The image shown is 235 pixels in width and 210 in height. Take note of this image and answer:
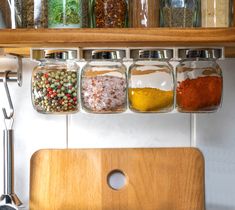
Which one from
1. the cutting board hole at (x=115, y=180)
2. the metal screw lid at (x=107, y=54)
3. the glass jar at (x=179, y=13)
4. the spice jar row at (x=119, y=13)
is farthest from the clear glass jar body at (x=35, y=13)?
the cutting board hole at (x=115, y=180)

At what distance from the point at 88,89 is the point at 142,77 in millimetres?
100

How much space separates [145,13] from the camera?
908 mm

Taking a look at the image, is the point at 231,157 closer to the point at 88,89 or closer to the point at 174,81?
the point at 174,81

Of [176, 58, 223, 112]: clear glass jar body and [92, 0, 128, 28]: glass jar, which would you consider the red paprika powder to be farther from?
[92, 0, 128, 28]: glass jar

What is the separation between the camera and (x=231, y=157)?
43.1 inches

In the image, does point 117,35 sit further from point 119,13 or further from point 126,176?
point 126,176

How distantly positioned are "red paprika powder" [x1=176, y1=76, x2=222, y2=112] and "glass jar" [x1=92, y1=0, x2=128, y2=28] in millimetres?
157

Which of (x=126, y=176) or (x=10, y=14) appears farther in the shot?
(x=126, y=176)

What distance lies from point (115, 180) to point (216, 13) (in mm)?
396

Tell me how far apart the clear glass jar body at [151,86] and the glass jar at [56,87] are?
10 centimetres

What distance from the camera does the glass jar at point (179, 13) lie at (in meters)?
0.90

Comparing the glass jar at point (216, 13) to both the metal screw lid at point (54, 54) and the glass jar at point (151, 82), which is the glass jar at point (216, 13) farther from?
the metal screw lid at point (54, 54)

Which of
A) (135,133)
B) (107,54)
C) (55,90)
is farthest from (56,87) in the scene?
(135,133)

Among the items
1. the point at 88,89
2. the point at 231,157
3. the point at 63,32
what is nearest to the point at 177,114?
the point at 231,157
